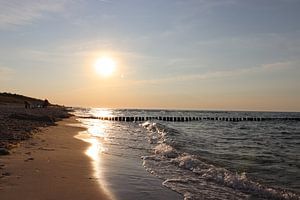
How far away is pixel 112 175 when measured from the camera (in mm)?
11367

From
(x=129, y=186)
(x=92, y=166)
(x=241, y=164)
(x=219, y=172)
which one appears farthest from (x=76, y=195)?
(x=241, y=164)

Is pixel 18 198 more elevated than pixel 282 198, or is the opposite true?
pixel 18 198

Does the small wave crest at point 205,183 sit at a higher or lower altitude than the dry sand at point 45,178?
lower

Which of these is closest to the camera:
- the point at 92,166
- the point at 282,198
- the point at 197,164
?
the point at 282,198

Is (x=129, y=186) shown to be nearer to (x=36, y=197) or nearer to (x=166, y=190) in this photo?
(x=166, y=190)

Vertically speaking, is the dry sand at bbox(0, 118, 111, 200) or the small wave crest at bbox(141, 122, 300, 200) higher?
the dry sand at bbox(0, 118, 111, 200)

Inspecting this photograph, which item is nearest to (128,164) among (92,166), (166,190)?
(92,166)

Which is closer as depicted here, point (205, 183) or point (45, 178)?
point (45, 178)

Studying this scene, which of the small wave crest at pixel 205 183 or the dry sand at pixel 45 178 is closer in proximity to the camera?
the dry sand at pixel 45 178

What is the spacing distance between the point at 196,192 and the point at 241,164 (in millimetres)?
8148

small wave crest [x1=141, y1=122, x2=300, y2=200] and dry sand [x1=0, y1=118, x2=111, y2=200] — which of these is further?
small wave crest [x1=141, y1=122, x2=300, y2=200]

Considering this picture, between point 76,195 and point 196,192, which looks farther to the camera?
point 196,192

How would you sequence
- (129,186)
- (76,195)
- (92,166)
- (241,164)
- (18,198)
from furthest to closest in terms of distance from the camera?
(241,164) < (92,166) < (129,186) < (76,195) < (18,198)

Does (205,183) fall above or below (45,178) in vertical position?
below
